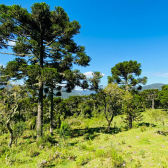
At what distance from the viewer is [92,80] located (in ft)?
34.4

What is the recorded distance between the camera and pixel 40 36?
35.8ft

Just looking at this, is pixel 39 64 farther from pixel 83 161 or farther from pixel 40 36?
pixel 83 161

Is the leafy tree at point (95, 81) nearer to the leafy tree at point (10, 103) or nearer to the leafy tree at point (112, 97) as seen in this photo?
the leafy tree at point (112, 97)

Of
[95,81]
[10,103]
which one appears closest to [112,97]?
[95,81]

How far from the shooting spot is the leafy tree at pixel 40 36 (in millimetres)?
8594

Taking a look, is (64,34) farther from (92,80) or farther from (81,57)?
(92,80)

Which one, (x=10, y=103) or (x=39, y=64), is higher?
(x=39, y=64)

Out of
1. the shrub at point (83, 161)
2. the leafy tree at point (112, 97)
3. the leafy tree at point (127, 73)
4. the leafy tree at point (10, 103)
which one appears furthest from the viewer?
the leafy tree at point (127, 73)

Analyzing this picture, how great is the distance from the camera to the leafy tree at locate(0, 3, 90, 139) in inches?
338

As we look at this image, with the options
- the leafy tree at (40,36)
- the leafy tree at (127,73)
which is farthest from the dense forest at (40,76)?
the leafy tree at (127,73)

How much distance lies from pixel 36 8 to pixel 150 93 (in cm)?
4520

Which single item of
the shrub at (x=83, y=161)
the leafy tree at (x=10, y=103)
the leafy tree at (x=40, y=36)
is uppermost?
the leafy tree at (x=40, y=36)

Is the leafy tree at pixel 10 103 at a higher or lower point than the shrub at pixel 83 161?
higher

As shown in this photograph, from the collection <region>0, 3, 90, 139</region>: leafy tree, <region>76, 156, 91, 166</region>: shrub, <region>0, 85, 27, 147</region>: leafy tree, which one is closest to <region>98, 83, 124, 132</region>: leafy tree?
<region>0, 3, 90, 139</region>: leafy tree
